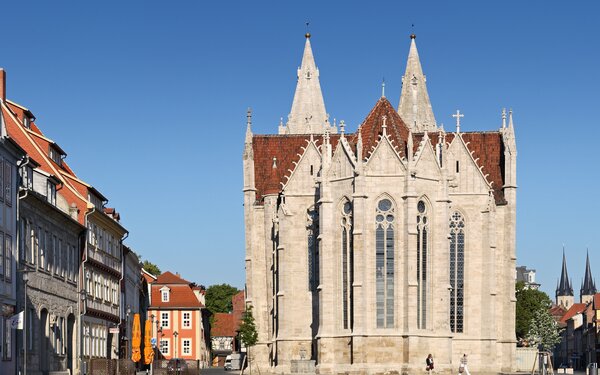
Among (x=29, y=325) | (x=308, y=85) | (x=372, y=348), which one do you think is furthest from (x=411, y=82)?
(x=29, y=325)

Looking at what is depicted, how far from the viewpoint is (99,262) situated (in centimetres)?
6275

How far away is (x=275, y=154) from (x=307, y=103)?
48.2 feet

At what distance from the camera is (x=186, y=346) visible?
122062 mm

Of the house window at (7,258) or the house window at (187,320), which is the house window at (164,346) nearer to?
the house window at (187,320)

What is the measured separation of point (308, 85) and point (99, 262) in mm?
49108

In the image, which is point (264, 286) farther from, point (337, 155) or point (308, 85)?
point (308, 85)

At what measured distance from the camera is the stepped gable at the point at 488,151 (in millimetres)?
88562

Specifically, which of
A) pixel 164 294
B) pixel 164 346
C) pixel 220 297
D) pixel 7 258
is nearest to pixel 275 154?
pixel 164 294

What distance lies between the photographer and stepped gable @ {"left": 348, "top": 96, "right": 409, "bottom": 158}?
78.2m

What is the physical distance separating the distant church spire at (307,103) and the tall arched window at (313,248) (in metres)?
22.4

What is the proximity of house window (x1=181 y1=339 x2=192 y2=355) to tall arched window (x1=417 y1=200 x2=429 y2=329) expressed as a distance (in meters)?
50.7

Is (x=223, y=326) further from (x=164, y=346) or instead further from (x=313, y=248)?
(x=313, y=248)

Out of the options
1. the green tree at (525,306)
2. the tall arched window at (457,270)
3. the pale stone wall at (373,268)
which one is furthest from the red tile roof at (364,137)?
the green tree at (525,306)

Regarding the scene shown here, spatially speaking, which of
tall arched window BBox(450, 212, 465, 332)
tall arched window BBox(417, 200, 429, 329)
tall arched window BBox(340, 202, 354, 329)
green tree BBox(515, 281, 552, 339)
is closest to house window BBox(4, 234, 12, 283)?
tall arched window BBox(340, 202, 354, 329)
